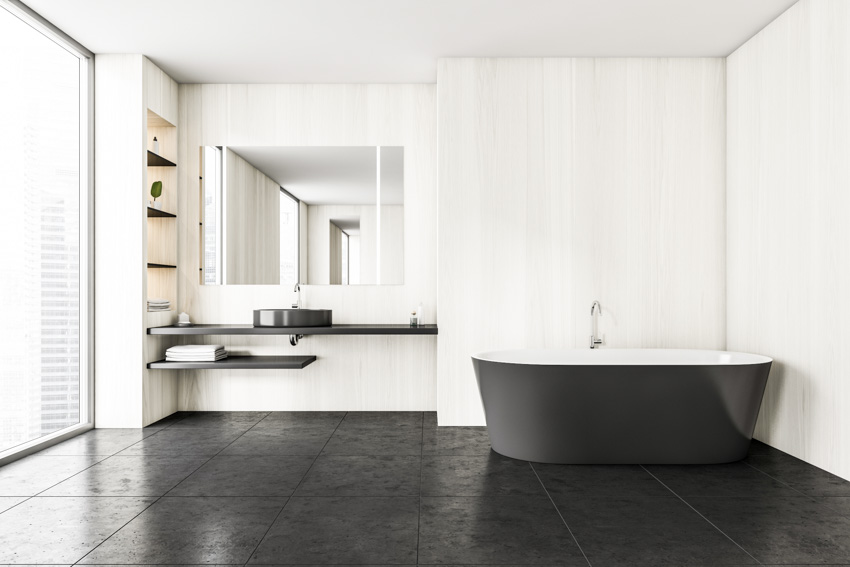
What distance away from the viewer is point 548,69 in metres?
4.21

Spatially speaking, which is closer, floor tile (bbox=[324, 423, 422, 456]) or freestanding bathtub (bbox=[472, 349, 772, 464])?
freestanding bathtub (bbox=[472, 349, 772, 464])

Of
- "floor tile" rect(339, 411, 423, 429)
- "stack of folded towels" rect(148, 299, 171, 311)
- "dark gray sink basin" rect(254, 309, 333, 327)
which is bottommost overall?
"floor tile" rect(339, 411, 423, 429)

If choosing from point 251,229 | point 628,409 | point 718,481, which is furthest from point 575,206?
point 251,229

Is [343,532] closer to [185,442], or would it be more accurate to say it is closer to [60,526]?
[60,526]

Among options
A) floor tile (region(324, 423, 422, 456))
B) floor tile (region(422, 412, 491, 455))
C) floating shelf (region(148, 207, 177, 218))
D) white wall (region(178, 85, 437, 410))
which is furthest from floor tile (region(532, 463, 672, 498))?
floating shelf (region(148, 207, 177, 218))

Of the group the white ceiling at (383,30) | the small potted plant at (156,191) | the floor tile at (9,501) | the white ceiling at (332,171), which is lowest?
the floor tile at (9,501)

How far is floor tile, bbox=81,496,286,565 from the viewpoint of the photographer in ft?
6.92

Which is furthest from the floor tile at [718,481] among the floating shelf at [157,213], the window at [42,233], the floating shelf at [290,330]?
the floating shelf at [157,213]

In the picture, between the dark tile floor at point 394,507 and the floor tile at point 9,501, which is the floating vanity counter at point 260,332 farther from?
the floor tile at point 9,501

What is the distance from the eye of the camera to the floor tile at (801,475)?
9.34 feet

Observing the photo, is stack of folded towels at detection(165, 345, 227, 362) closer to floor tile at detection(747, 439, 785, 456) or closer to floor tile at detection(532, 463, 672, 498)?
floor tile at detection(532, 463, 672, 498)

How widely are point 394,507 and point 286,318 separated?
2.01 metres

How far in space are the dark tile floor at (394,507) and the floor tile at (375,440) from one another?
0.02m

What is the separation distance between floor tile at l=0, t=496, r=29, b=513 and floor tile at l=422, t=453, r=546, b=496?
6.04 feet
